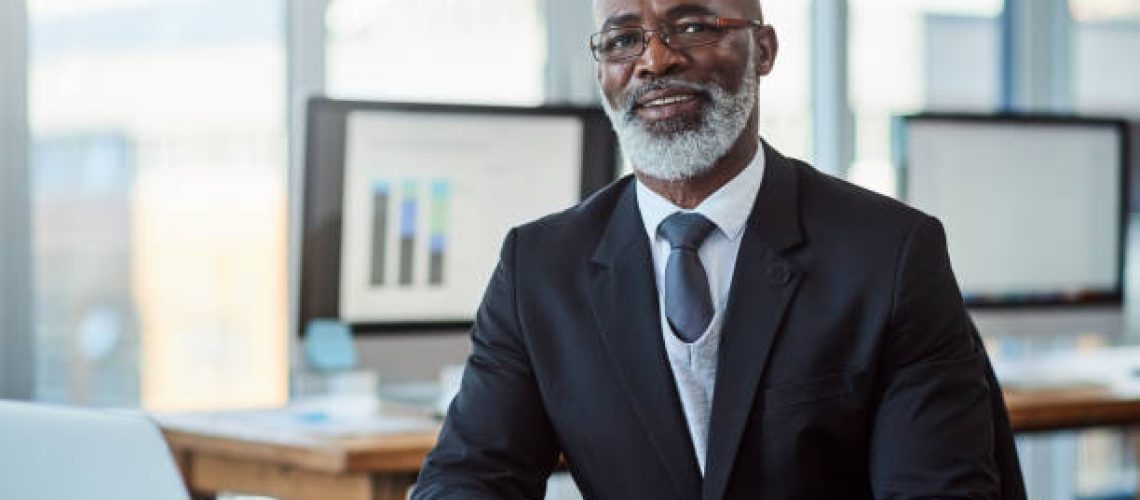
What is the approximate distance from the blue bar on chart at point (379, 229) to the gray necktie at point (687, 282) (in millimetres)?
1383

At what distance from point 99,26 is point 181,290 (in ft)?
2.11

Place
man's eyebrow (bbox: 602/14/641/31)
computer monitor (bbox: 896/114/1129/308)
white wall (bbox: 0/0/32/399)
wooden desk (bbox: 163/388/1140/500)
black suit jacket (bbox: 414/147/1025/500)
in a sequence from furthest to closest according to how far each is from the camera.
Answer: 1. computer monitor (bbox: 896/114/1129/308)
2. white wall (bbox: 0/0/32/399)
3. wooden desk (bbox: 163/388/1140/500)
4. man's eyebrow (bbox: 602/14/641/31)
5. black suit jacket (bbox: 414/147/1025/500)

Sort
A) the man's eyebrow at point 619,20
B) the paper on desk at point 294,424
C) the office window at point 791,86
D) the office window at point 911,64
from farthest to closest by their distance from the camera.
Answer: the office window at point 911,64 → the office window at point 791,86 → the paper on desk at point 294,424 → the man's eyebrow at point 619,20

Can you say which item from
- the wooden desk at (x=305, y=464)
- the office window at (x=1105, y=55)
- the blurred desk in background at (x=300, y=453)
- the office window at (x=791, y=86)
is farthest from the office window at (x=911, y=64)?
Result: the wooden desk at (x=305, y=464)

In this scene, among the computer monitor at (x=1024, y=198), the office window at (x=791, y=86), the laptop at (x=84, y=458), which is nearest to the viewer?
the laptop at (x=84, y=458)

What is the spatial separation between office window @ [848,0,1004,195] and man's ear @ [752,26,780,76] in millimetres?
3228

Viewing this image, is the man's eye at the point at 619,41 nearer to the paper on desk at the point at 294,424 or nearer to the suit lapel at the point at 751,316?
the suit lapel at the point at 751,316

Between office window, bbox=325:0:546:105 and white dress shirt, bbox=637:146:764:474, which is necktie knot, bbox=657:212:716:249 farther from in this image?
office window, bbox=325:0:546:105

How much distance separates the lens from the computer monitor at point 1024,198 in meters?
3.72

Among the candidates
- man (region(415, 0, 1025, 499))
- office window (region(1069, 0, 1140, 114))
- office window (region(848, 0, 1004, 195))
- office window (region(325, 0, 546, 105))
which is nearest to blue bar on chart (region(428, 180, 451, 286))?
office window (region(325, 0, 546, 105))

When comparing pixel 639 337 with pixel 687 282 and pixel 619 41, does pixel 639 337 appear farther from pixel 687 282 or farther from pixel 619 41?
pixel 619 41

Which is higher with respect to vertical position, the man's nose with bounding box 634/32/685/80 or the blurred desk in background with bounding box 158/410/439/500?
the man's nose with bounding box 634/32/685/80

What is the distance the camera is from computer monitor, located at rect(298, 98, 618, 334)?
9.95 ft

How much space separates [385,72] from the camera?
4.25 m
